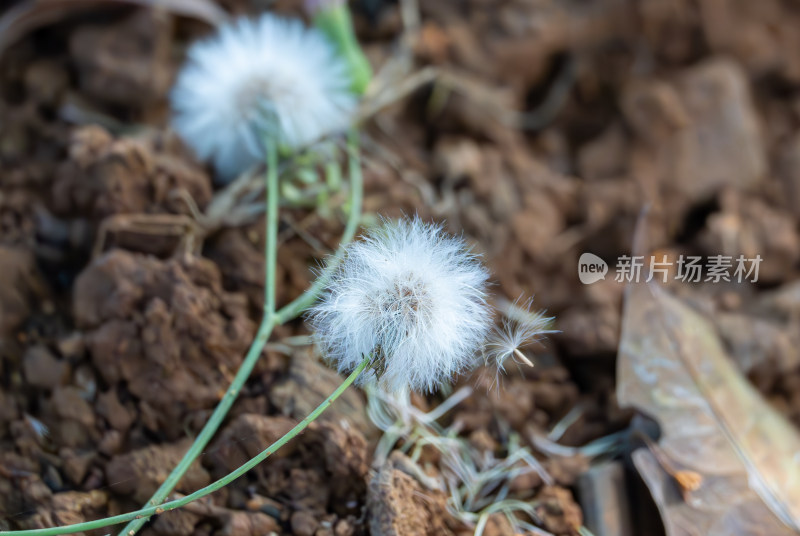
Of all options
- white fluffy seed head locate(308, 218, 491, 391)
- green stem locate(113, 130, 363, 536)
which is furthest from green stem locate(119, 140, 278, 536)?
white fluffy seed head locate(308, 218, 491, 391)

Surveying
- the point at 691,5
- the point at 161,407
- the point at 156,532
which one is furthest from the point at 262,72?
the point at 691,5

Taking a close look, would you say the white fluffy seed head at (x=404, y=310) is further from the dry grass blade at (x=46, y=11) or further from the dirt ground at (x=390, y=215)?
the dry grass blade at (x=46, y=11)

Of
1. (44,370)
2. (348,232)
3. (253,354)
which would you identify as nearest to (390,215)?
(348,232)

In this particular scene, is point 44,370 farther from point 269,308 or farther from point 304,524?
point 304,524

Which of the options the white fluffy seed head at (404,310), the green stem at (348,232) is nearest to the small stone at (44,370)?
the green stem at (348,232)

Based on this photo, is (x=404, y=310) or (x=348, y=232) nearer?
(x=404, y=310)

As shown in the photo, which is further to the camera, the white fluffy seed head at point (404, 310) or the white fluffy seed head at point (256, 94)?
the white fluffy seed head at point (256, 94)
